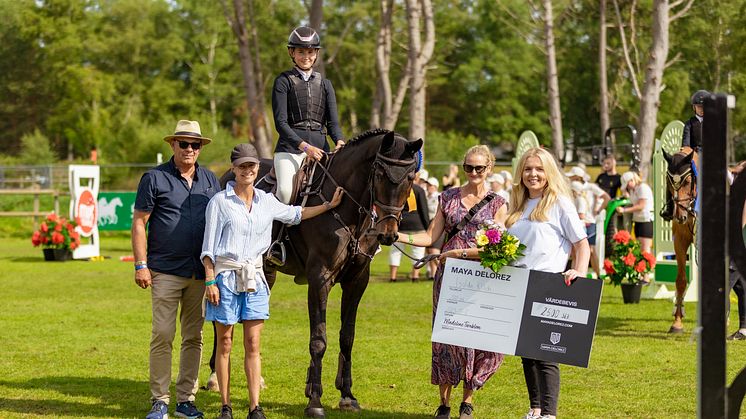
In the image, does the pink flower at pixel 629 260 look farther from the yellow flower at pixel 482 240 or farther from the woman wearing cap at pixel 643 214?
the yellow flower at pixel 482 240

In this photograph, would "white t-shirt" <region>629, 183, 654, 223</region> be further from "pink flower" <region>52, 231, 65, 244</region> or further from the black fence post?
"pink flower" <region>52, 231, 65, 244</region>

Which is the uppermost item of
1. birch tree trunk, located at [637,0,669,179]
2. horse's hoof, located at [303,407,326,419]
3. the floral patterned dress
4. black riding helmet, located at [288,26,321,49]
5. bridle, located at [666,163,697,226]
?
birch tree trunk, located at [637,0,669,179]

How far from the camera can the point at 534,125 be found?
66125 mm

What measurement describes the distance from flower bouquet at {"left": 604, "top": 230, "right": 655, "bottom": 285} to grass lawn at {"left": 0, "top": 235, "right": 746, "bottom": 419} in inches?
17.1

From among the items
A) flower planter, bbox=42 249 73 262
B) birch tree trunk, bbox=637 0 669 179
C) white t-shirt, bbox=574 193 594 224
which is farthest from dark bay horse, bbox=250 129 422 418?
flower planter, bbox=42 249 73 262

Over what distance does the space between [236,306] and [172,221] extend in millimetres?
846

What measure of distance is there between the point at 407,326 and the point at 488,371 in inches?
224

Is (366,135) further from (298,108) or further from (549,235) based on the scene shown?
(549,235)

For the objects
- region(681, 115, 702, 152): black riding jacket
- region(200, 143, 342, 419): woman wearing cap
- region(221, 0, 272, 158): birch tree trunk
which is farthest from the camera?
region(221, 0, 272, 158): birch tree trunk

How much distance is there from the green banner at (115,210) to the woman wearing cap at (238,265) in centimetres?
2536

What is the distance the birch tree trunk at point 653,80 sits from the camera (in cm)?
2239

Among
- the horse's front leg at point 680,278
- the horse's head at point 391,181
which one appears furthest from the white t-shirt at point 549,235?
the horse's front leg at point 680,278

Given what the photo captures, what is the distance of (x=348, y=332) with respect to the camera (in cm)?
823

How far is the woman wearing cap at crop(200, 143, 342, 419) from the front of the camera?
702 centimetres
